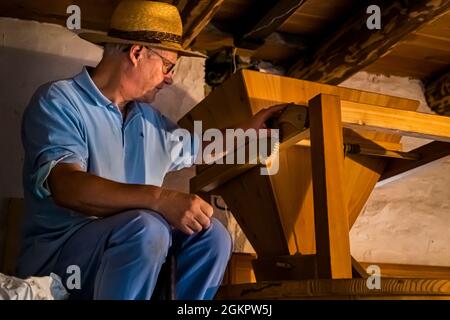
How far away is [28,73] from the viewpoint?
7.14ft

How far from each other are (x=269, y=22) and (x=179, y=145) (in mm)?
694

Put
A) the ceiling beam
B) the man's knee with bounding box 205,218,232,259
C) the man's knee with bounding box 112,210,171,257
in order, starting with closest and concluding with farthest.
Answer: the man's knee with bounding box 112,210,171,257
the man's knee with bounding box 205,218,232,259
the ceiling beam

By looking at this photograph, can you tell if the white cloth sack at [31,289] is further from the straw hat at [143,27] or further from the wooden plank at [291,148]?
the wooden plank at [291,148]

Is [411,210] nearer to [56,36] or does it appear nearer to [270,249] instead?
[270,249]

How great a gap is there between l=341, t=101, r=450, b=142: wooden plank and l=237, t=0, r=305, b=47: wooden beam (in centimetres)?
59

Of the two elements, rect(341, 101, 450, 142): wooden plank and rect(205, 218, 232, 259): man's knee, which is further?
rect(341, 101, 450, 142): wooden plank

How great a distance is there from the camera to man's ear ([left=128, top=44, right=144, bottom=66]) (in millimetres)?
1608

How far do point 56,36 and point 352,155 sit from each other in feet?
3.77

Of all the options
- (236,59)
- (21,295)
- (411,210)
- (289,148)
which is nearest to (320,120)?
(289,148)

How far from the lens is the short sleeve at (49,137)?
1.33 metres

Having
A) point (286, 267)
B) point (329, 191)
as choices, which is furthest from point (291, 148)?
point (329, 191)

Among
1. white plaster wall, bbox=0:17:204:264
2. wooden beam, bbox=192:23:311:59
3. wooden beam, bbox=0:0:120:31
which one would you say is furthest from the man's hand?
wooden beam, bbox=192:23:311:59

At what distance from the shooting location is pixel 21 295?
1091 millimetres

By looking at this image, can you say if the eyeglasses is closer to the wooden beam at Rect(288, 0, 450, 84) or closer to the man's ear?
the man's ear
